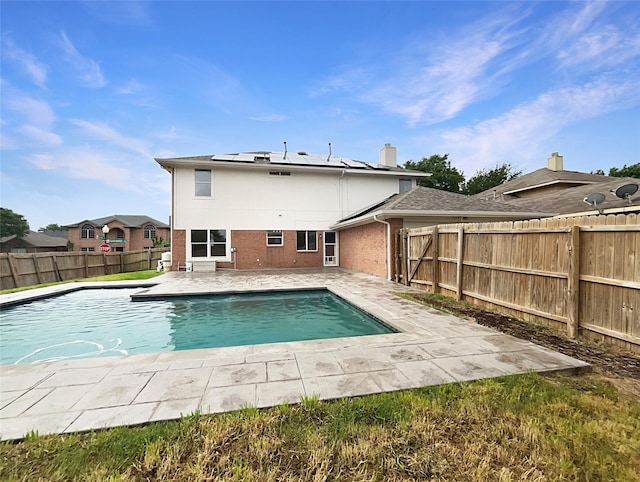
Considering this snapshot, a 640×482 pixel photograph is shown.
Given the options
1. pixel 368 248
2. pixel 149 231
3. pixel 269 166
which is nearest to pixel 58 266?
pixel 269 166

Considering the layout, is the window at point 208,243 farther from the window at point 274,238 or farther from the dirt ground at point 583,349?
the dirt ground at point 583,349

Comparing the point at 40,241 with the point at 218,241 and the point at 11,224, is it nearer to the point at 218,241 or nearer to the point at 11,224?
the point at 11,224

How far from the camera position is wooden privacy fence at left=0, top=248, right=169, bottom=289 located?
35.7 ft

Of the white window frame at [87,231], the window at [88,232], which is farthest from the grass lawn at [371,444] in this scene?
the window at [88,232]

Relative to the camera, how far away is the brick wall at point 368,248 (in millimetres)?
10883

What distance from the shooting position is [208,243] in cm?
1519

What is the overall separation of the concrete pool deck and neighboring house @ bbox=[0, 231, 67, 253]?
154 feet

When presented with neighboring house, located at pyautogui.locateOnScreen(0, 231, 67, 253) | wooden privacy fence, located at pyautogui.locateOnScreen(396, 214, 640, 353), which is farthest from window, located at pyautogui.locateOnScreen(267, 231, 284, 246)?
neighboring house, located at pyautogui.locateOnScreen(0, 231, 67, 253)

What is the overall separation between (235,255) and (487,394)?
561 inches

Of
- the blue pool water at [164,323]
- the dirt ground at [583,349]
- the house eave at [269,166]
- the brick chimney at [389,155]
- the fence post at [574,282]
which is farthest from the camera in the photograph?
the brick chimney at [389,155]

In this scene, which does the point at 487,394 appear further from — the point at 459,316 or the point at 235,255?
the point at 235,255

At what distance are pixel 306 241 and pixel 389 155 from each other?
862 cm

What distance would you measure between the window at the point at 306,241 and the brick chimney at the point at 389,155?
7.55 metres

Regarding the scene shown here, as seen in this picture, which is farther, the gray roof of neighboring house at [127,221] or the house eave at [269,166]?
the gray roof of neighboring house at [127,221]
